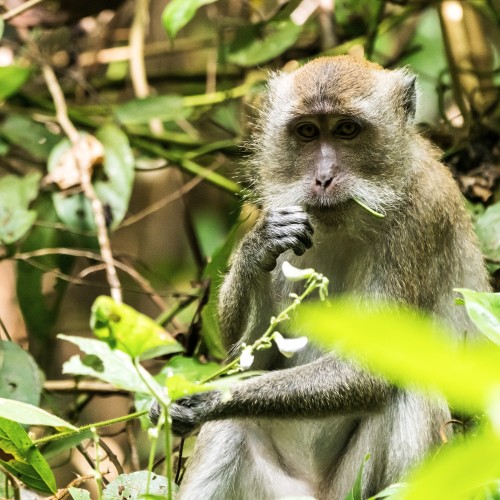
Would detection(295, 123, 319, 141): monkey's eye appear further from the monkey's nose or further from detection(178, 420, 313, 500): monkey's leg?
detection(178, 420, 313, 500): monkey's leg

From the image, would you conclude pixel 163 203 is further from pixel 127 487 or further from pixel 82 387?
pixel 127 487

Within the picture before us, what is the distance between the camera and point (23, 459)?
334cm

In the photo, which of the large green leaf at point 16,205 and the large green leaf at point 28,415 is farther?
the large green leaf at point 16,205

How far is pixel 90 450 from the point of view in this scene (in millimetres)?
5879

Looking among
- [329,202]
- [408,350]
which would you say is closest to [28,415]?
[329,202]

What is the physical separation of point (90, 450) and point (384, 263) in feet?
9.48

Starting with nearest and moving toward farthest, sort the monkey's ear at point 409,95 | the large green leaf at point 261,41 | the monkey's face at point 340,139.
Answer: the monkey's face at point 340,139 → the monkey's ear at point 409,95 → the large green leaf at point 261,41

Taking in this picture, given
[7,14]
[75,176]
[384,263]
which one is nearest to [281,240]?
[384,263]

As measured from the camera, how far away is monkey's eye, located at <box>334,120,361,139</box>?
4.21 metres

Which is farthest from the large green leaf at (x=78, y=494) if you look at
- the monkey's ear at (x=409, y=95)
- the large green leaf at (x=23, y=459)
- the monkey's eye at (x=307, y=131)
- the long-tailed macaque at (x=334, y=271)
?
the monkey's ear at (x=409, y=95)

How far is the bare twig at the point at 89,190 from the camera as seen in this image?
16.8 ft

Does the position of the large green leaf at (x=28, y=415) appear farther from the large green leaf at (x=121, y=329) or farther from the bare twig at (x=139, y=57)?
the bare twig at (x=139, y=57)

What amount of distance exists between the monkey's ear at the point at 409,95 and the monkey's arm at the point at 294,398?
150cm

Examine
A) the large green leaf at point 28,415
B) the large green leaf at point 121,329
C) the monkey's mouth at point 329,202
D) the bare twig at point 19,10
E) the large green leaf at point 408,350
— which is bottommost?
the large green leaf at point 28,415
